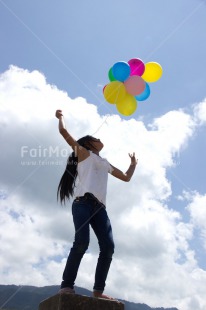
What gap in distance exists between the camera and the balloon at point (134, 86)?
182 inches

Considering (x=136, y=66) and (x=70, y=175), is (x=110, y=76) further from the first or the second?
(x=70, y=175)

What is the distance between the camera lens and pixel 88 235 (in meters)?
3.29

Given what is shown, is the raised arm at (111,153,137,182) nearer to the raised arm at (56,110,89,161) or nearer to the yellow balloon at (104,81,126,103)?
the raised arm at (56,110,89,161)

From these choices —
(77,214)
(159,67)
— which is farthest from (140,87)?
(77,214)

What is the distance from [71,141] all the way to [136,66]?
1.92m

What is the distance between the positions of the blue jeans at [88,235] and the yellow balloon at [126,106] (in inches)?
60.9

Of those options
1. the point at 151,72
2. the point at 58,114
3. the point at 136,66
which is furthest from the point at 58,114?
the point at 151,72

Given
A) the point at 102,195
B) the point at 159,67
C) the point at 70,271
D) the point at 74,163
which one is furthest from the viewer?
the point at 159,67

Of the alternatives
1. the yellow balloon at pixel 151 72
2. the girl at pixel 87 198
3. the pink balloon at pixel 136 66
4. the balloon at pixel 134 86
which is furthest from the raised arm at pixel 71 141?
the yellow balloon at pixel 151 72

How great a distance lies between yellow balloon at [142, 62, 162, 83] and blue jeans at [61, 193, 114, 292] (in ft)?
7.61

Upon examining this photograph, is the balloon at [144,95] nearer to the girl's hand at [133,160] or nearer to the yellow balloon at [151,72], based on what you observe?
the yellow balloon at [151,72]

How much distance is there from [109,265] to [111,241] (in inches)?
9.1

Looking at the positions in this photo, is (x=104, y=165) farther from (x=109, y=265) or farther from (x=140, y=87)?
(x=140, y=87)

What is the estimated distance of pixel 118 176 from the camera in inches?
158
